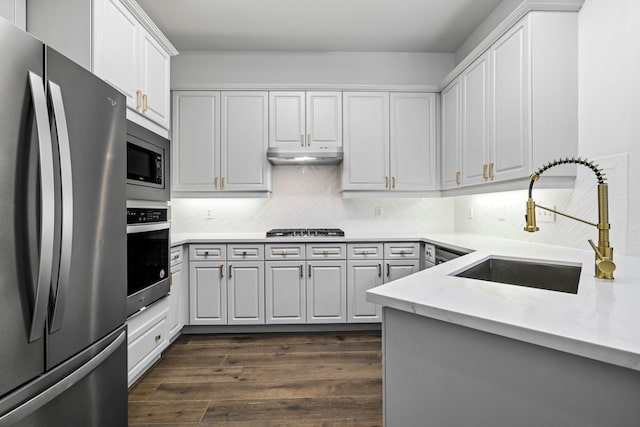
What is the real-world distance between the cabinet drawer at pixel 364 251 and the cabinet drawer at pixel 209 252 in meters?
1.17

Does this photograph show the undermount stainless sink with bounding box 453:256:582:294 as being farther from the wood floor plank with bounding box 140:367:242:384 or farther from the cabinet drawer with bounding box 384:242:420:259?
the wood floor plank with bounding box 140:367:242:384

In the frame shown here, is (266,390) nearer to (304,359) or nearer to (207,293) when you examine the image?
(304,359)

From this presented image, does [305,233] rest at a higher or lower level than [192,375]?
higher

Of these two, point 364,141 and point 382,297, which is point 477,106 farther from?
point 382,297

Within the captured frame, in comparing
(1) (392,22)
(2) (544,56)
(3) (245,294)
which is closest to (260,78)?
(1) (392,22)

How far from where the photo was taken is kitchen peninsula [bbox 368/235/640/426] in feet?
2.05

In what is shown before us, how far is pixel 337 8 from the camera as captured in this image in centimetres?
276

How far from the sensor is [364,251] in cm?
306

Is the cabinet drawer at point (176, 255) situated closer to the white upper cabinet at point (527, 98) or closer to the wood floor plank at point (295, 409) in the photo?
the wood floor plank at point (295, 409)

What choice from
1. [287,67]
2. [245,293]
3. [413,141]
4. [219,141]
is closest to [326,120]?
[287,67]

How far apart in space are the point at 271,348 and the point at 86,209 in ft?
6.46

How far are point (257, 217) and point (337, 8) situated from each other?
7.02ft

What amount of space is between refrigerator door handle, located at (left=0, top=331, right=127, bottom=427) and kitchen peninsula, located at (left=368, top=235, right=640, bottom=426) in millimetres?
1017

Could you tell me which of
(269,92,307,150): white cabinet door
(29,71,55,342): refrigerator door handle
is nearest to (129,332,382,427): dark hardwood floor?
(29,71,55,342): refrigerator door handle
